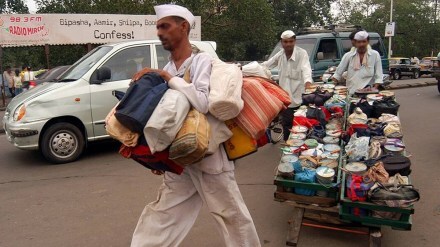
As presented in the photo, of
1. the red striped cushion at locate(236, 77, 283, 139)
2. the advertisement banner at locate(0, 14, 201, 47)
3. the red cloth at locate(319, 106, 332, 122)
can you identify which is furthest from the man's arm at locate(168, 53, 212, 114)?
the advertisement banner at locate(0, 14, 201, 47)

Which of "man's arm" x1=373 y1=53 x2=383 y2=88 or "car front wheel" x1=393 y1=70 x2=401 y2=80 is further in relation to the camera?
"car front wheel" x1=393 y1=70 x2=401 y2=80

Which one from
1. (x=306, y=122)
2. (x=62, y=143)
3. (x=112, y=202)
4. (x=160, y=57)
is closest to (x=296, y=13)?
(x=160, y=57)

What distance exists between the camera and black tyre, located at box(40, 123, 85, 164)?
5938 millimetres

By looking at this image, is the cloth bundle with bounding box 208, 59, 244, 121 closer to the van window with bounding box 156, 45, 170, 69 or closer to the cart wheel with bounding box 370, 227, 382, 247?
the cart wheel with bounding box 370, 227, 382, 247

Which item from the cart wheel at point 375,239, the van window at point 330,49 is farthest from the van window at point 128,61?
the van window at point 330,49

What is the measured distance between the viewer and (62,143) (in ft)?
19.7

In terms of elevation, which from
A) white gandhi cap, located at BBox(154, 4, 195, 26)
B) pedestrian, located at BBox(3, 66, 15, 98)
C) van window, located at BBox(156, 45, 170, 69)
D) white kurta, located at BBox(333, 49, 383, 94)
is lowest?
pedestrian, located at BBox(3, 66, 15, 98)

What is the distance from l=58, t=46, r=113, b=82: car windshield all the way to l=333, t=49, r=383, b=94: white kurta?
144 inches

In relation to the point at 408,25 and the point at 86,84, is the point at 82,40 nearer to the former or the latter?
the point at 86,84

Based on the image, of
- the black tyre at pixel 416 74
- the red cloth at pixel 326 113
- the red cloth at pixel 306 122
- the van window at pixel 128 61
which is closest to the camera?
the red cloth at pixel 306 122

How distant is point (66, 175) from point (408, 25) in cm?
4321

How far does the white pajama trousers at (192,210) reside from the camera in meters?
2.50

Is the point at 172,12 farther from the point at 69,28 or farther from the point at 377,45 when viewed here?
the point at 69,28

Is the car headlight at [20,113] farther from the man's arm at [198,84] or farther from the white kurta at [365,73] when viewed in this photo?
the white kurta at [365,73]
